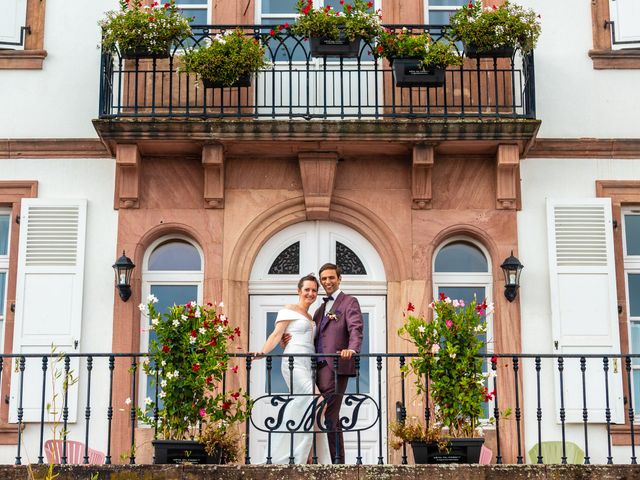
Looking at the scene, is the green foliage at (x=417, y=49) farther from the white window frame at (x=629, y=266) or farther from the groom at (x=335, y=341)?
the groom at (x=335, y=341)

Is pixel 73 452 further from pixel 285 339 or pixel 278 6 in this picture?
pixel 278 6

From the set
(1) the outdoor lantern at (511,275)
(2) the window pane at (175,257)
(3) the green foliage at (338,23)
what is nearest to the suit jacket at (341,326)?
(1) the outdoor lantern at (511,275)

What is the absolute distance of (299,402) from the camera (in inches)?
390

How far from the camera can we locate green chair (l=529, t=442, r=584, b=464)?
11289 mm

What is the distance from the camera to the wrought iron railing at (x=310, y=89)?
11.7m

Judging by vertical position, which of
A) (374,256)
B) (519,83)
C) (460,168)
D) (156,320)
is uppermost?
(519,83)

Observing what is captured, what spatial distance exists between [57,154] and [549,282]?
4742mm

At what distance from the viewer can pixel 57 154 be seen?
12.1 metres

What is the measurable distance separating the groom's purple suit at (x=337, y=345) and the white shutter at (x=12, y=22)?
422cm

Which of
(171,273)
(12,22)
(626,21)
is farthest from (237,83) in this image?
(626,21)

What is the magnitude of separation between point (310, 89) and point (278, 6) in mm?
1001

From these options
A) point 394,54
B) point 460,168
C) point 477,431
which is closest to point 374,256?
point 460,168

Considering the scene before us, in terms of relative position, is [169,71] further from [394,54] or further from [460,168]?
[460,168]

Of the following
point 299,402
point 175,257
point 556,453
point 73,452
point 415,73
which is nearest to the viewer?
point 299,402
